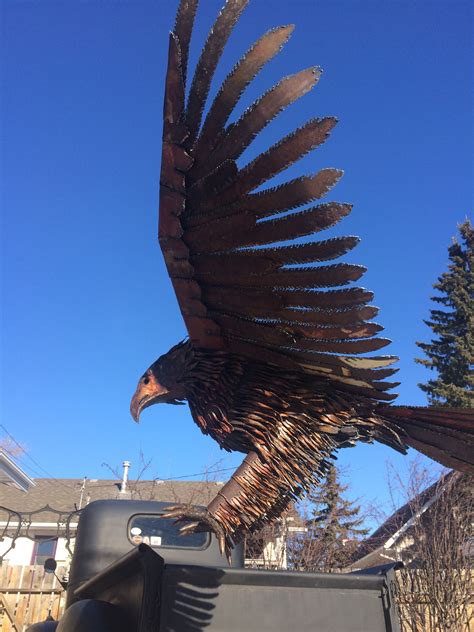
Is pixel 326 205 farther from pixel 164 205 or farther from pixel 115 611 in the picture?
pixel 115 611

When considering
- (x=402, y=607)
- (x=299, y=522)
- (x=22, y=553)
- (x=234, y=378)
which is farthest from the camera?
(x=22, y=553)

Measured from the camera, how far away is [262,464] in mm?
2584

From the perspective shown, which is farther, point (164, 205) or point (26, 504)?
point (26, 504)

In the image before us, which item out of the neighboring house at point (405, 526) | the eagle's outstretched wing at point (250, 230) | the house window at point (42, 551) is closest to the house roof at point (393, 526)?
the neighboring house at point (405, 526)

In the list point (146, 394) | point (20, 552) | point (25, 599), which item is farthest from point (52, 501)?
point (146, 394)

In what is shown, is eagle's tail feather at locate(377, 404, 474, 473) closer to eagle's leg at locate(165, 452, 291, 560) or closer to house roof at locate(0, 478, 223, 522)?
eagle's leg at locate(165, 452, 291, 560)

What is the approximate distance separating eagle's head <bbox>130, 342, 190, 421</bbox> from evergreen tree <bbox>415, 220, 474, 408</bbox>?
15221 millimetres

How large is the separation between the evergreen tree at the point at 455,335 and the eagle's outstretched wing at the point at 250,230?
15235mm

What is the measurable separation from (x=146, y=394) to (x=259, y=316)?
2.76ft

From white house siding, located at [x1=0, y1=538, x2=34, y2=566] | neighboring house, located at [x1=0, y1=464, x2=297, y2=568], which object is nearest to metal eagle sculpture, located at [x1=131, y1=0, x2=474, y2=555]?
neighboring house, located at [x1=0, y1=464, x2=297, y2=568]

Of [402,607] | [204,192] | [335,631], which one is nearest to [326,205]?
[204,192]

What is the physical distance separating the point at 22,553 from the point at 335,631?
22089 mm

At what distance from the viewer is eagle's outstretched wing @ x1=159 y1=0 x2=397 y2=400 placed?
2.01 m

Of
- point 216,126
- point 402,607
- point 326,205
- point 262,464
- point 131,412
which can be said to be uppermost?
point 216,126
